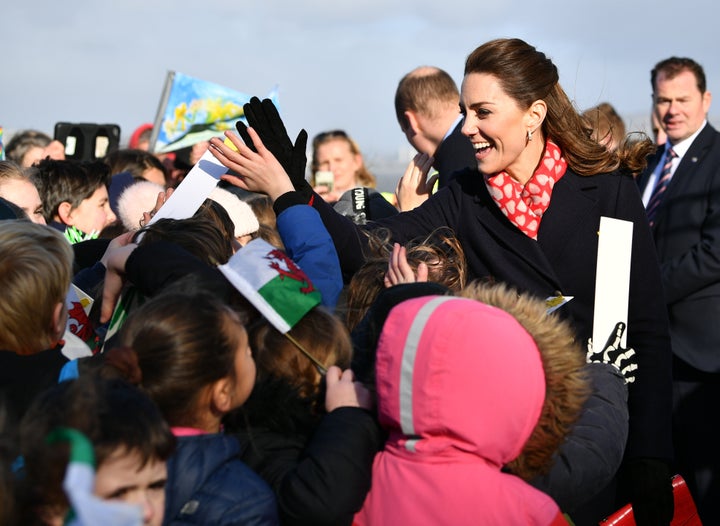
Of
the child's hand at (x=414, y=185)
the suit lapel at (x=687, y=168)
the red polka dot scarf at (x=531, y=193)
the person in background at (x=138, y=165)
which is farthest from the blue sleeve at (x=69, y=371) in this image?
the person in background at (x=138, y=165)

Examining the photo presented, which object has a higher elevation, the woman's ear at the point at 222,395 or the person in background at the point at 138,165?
the person in background at the point at 138,165

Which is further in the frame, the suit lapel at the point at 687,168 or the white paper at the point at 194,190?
the suit lapel at the point at 687,168

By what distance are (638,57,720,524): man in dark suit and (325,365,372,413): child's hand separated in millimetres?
3200

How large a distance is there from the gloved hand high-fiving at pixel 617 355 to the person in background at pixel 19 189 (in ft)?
8.45

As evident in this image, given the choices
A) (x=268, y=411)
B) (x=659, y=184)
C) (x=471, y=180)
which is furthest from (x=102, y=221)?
(x=268, y=411)

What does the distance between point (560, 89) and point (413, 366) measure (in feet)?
4.83

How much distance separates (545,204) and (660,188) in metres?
2.68

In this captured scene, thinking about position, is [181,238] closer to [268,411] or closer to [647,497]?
[268,411]

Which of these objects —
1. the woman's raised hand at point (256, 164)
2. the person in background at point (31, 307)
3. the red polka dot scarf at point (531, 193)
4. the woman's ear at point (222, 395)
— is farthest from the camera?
the red polka dot scarf at point (531, 193)

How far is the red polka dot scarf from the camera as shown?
292cm

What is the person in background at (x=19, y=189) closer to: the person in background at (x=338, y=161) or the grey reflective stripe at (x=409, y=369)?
the grey reflective stripe at (x=409, y=369)

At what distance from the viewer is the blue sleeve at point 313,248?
2.59 metres

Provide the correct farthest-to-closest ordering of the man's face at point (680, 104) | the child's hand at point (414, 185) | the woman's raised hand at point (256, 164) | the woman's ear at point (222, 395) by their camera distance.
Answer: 1. the man's face at point (680, 104)
2. the child's hand at point (414, 185)
3. the woman's raised hand at point (256, 164)
4. the woman's ear at point (222, 395)

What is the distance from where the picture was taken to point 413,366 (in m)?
1.87
